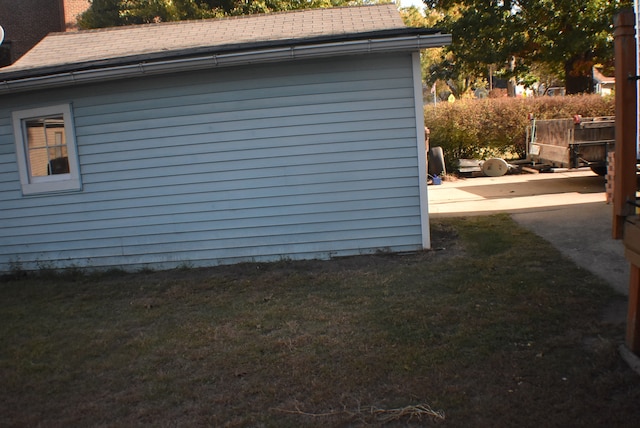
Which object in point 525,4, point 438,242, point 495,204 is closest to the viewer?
point 438,242

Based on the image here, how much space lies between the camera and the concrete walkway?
6496 mm

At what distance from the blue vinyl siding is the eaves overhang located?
1.35 ft

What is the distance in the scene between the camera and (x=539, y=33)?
63.2ft

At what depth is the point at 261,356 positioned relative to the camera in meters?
4.50

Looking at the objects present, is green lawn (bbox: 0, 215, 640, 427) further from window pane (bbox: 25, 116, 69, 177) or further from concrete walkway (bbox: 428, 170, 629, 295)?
window pane (bbox: 25, 116, 69, 177)

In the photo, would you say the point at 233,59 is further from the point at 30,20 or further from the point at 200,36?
the point at 30,20

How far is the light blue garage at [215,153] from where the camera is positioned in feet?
23.8

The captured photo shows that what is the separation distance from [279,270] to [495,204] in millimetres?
5205

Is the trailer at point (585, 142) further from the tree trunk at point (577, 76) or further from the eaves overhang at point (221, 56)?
the tree trunk at point (577, 76)

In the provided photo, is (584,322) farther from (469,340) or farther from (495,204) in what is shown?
(495,204)

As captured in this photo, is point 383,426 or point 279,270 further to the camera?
point 279,270

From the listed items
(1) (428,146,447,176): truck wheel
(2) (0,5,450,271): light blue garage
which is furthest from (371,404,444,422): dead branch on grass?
(1) (428,146,447,176): truck wheel

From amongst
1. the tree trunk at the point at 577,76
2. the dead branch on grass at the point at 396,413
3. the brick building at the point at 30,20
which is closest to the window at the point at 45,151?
the dead branch on grass at the point at 396,413

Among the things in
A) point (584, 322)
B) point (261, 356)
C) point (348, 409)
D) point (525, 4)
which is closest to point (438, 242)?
point (584, 322)
